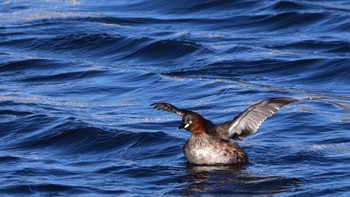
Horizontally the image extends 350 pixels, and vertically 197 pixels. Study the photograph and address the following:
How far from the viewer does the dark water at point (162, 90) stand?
14.0m

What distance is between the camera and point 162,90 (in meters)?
19.2

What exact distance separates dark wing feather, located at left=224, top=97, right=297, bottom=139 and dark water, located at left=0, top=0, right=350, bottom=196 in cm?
43

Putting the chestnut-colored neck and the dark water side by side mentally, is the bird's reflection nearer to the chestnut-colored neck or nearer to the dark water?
the dark water

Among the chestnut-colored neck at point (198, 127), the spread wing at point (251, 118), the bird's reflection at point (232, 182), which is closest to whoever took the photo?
the bird's reflection at point (232, 182)

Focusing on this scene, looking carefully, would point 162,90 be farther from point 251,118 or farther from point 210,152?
point 251,118

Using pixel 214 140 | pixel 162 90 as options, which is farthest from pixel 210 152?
pixel 162 90

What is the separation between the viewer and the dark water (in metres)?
14.0

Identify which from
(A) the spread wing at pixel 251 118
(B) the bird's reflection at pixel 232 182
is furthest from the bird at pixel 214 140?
(B) the bird's reflection at pixel 232 182

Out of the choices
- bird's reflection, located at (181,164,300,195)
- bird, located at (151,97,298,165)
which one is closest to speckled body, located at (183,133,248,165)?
bird, located at (151,97,298,165)

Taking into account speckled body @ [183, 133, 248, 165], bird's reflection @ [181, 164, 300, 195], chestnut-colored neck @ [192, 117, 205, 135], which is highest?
chestnut-colored neck @ [192, 117, 205, 135]

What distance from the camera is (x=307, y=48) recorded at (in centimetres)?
2155

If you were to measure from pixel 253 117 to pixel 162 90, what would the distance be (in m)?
5.04

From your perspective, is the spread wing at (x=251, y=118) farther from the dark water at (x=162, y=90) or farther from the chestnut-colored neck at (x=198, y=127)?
the dark water at (x=162, y=90)

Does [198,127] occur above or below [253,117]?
below
